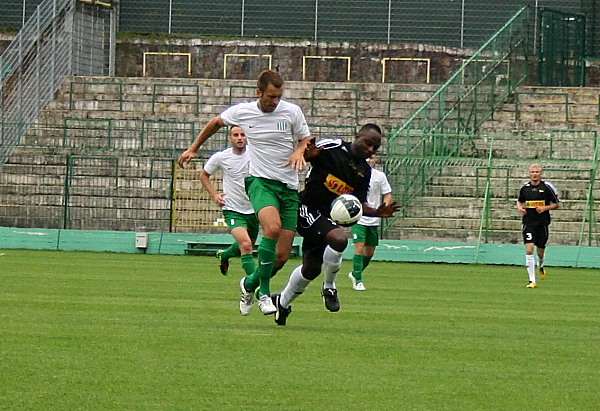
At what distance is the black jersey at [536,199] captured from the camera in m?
22.7

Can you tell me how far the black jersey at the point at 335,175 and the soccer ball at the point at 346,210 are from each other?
21 cm

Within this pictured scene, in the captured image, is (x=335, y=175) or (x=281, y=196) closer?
(x=335, y=175)

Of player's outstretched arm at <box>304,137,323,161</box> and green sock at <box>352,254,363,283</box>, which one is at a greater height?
player's outstretched arm at <box>304,137,323,161</box>

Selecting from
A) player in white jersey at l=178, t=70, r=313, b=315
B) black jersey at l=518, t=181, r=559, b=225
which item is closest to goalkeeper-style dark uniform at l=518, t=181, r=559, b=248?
black jersey at l=518, t=181, r=559, b=225

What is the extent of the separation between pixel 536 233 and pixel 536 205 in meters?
0.48

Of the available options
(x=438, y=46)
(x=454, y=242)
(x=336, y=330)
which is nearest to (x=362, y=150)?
(x=336, y=330)

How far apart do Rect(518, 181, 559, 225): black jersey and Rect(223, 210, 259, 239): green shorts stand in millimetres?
7708

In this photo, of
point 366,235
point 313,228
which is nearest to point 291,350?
point 313,228

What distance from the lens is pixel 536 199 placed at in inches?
897

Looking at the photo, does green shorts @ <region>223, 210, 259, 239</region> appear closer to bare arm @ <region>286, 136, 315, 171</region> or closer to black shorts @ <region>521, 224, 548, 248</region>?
bare arm @ <region>286, 136, 315, 171</region>

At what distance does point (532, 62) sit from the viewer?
1502 inches

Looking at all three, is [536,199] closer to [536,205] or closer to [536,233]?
[536,205]

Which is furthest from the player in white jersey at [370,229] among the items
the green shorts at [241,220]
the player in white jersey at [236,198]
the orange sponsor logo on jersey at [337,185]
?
the orange sponsor logo on jersey at [337,185]

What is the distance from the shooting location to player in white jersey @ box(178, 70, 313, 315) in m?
11.8
